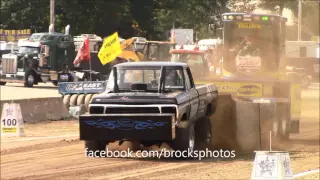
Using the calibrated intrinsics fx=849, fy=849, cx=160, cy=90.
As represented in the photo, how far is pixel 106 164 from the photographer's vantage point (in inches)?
598

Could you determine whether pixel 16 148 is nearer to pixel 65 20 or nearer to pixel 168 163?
pixel 168 163

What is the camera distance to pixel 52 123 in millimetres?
25422

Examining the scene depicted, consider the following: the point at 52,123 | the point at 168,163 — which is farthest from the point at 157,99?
the point at 52,123

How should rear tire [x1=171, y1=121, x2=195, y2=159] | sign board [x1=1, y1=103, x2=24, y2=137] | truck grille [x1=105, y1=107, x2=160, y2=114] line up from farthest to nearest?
sign board [x1=1, y1=103, x2=24, y2=137] < rear tire [x1=171, y1=121, x2=195, y2=159] < truck grille [x1=105, y1=107, x2=160, y2=114]

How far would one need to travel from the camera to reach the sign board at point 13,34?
59.1 m

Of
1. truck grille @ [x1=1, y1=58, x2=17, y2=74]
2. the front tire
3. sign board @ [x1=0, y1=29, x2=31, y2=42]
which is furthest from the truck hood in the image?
sign board @ [x1=0, y1=29, x2=31, y2=42]

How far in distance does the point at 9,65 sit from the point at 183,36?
330 inches

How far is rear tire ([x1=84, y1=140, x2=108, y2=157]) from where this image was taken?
15625 mm

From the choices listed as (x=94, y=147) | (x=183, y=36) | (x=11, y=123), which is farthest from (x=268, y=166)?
(x=183, y=36)

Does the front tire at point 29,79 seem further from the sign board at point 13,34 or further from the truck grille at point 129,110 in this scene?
the truck grille at point 129,110

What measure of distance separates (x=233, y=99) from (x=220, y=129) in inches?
28.7

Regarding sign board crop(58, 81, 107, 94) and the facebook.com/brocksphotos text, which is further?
sign board crop(58, 81, 107, 94)

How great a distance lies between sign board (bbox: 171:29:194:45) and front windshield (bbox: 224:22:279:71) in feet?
59.8

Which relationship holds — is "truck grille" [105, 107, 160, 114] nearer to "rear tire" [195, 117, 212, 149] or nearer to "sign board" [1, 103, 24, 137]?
"rear tire" [195, 117, 212, 149]
